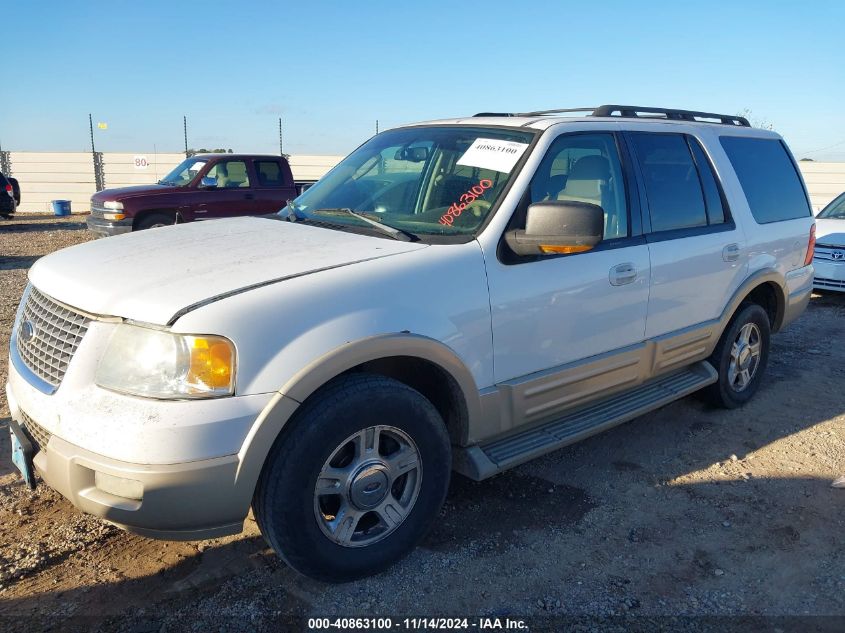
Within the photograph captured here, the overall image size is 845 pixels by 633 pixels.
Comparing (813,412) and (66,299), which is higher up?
(66,299)

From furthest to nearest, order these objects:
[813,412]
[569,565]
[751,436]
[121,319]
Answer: [813,412]
[751,436]
[569,565]
[121,319]

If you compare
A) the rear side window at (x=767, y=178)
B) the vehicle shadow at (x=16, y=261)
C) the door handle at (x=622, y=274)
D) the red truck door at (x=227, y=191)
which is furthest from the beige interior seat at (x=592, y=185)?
A: the vehicle shadow at (x=16, y=261)

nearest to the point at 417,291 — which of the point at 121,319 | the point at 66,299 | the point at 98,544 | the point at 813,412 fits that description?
the point at 121,319

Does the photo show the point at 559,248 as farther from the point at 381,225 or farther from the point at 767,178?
the point at 767,178

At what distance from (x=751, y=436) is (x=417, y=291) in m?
2.95

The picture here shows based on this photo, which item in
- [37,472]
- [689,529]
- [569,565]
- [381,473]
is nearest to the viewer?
[37,472]

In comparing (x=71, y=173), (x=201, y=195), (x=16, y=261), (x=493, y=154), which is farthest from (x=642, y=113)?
(x=71, y=173)

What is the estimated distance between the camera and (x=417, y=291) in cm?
276

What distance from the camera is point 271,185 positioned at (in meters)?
12.1

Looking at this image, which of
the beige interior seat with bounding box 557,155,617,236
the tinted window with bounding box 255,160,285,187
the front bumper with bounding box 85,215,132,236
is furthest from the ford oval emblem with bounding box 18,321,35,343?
the tinted window with bounding box 255,160,285,187

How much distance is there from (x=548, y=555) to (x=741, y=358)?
8.48ft

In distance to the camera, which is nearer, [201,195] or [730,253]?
[730,253]

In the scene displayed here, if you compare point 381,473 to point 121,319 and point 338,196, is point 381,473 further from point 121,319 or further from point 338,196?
point 338,196

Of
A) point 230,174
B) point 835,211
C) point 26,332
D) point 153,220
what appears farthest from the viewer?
point 230,174
